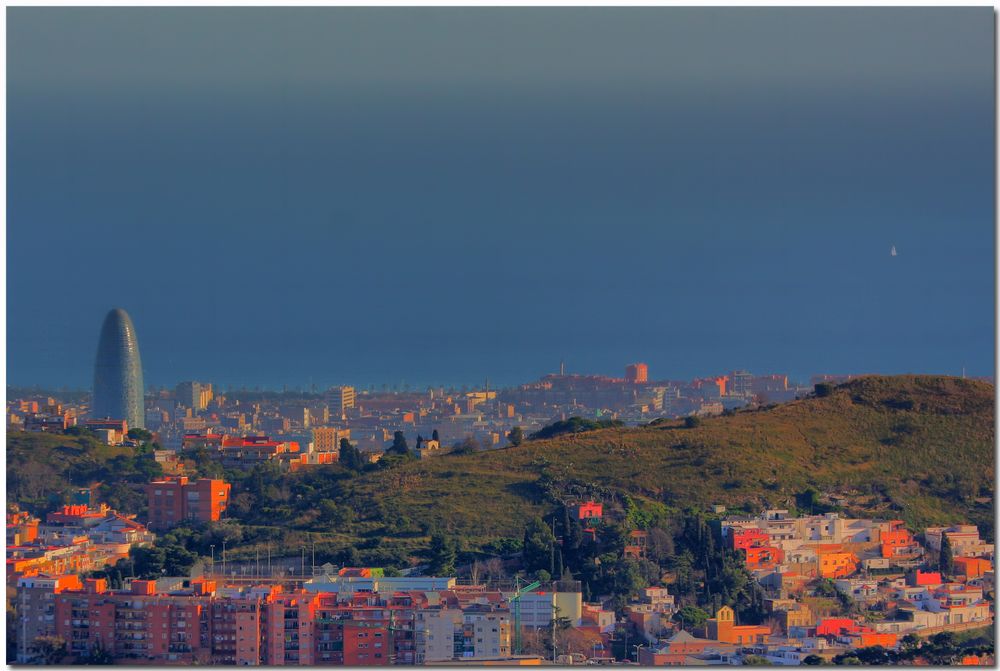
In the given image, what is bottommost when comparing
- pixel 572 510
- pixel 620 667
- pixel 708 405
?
pixel 620 667

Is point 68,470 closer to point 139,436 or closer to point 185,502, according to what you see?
point 185,502

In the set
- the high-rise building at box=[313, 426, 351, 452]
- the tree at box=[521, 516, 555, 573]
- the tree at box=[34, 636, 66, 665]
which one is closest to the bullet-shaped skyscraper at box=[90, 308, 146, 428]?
the high-rise building at box=[313, 426, 351, 452]

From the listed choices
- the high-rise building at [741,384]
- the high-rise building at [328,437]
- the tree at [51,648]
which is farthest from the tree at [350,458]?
the high-rise building at [741,384]

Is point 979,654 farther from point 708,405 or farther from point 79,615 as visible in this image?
point 708,405

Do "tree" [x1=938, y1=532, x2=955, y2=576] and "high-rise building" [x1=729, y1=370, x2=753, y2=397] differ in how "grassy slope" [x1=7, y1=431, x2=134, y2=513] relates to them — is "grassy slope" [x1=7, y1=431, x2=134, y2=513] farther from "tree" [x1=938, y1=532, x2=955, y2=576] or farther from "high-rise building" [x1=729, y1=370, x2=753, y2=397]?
"high-rise building" [x1=729, y1=370, x2=753, y2=397]

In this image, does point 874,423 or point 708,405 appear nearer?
point 874,423

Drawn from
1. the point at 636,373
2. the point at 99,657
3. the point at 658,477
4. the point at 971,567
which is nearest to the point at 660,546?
the point at 971,567

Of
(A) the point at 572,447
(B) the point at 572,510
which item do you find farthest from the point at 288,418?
(B) the point at 572,510
